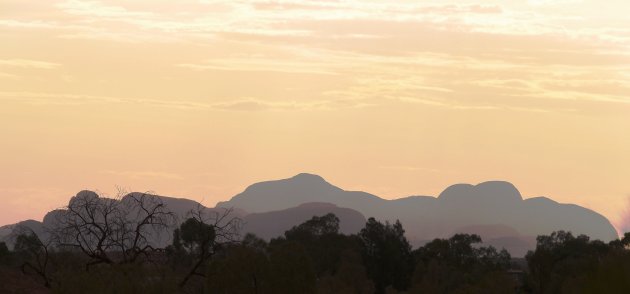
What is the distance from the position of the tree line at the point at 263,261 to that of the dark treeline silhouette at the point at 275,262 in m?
0.09

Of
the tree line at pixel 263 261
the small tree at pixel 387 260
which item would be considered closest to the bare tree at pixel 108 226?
the tree line at pixel 263 261

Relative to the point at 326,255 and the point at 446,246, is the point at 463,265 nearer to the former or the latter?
the point at 446,246

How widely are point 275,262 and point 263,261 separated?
2.26ft

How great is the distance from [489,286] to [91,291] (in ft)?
136

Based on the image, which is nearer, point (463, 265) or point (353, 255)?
point (353, 255)

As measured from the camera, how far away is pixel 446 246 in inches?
5891

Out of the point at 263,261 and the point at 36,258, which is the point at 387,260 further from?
the point at 263,261

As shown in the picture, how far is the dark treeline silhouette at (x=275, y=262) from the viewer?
5156 centimetres

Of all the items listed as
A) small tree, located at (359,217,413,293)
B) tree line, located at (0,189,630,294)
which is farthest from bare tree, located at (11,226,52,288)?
small tree, located at (359,217,413,293)

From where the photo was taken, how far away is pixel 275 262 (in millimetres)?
63125

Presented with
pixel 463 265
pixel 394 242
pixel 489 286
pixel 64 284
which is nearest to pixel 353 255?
pixel 394 242

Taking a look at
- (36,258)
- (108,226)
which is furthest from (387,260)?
(108,226)

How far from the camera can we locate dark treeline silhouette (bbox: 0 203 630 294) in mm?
51562

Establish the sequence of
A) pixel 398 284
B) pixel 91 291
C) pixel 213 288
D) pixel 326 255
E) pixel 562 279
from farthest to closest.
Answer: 1. pixel 326 255
2. pixel 398 284
3. pixel 562 279
4. pixel 213 288
5. pixel 91 291
